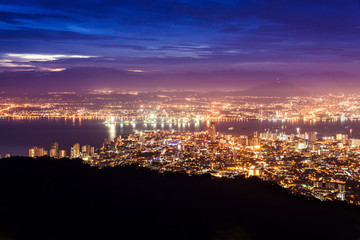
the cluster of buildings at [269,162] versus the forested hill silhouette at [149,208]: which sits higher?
the forested hill silhouette at [149,208]

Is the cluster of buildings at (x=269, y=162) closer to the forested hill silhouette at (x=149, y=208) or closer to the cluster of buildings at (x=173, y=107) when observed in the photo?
the forested hill silhouette at (x=149, y=208)

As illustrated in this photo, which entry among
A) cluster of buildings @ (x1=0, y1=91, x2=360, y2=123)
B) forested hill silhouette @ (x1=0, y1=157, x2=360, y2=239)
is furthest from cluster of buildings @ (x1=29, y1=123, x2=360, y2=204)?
cluster of buildings @ (x1=0, y1=91, x2=360, y2=123)

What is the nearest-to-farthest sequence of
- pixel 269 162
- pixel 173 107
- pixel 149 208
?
pixel 149 208 < pixel 269 162 < pixel 173 107

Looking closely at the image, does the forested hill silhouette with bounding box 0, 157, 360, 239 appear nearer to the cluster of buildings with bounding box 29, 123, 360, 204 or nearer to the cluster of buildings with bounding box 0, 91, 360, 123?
the cluster of buildings with bounding box 29, 123, 360, 204

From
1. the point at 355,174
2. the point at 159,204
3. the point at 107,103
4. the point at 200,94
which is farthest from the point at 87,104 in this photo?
the point at 159,204

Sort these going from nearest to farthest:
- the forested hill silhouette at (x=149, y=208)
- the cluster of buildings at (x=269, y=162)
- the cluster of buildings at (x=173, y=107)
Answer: the forested hill silhouette at (x=149, y=208) → the cluster of buildings at (x=269, y=162) → the cluster of buildings at (x=173, y=107)

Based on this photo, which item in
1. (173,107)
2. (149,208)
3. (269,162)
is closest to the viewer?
(149,208)

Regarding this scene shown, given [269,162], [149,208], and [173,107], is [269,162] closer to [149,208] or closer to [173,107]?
[149,208]

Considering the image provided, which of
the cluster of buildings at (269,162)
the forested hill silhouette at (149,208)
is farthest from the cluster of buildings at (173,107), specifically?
the forested hill silhouette at (149,208)

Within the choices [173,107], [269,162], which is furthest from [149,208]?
[173,107]
